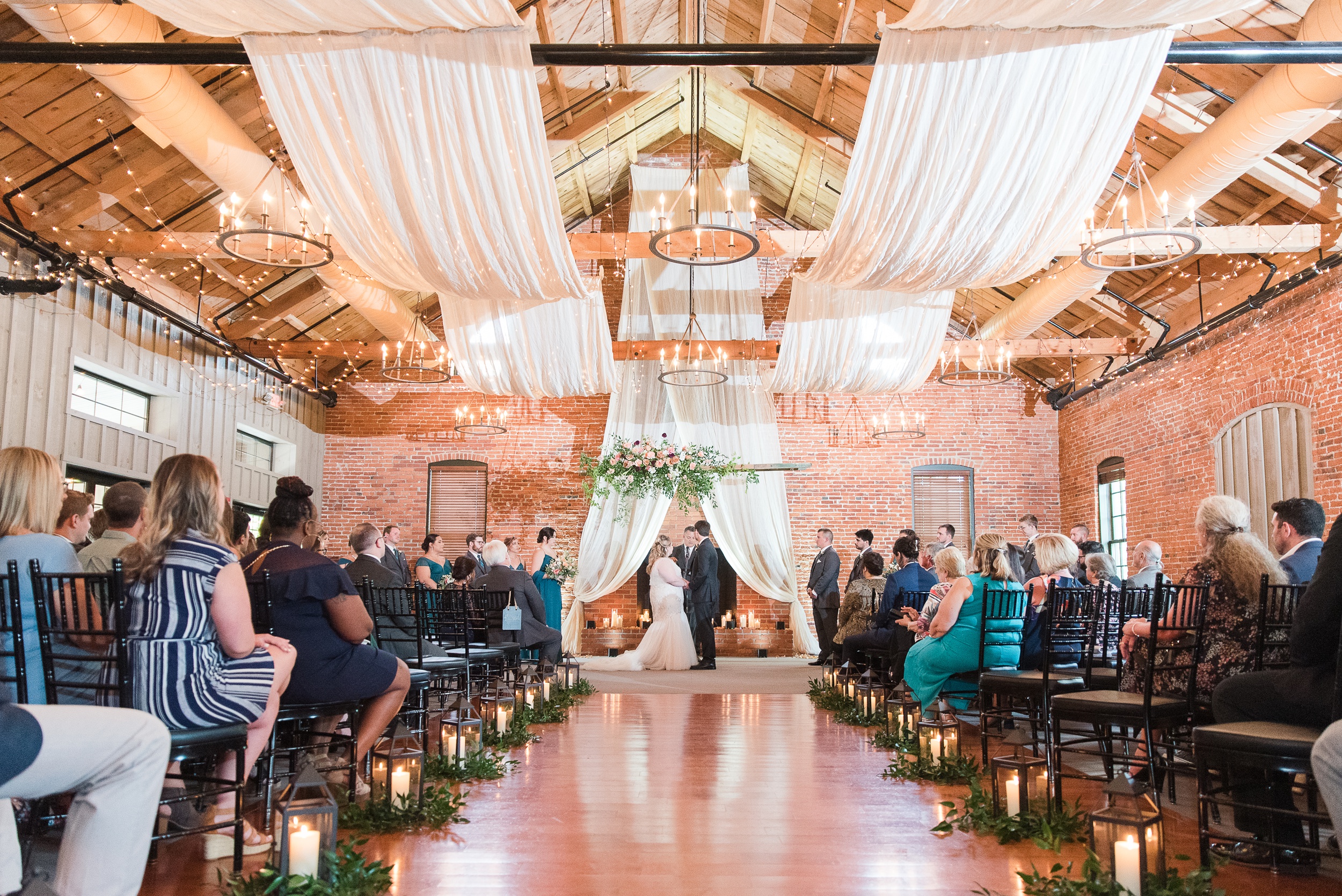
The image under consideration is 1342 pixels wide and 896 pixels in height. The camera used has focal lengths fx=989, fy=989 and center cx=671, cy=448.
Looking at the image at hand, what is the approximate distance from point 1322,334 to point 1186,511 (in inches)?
102

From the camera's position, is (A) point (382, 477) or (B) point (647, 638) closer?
(B) point (647, 638)

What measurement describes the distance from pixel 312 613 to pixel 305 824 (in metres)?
1.28

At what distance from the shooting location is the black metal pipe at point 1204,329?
720 centimetres

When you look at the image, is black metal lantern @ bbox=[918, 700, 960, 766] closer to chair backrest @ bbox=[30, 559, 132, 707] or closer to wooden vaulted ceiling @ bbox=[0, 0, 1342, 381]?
chair backrest @ bbox=[30, 559, 132, 707]

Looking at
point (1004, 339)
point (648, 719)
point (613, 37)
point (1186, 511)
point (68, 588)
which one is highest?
point (613, 37)

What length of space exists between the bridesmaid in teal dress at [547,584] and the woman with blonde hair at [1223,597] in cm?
627

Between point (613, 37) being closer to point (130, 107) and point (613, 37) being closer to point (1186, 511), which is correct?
point (130, 107)

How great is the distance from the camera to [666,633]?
10.6 m

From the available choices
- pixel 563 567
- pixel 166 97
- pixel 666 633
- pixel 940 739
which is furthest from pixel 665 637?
pixel 166 97

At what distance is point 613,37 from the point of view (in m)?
9.90

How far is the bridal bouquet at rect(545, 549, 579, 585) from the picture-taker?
12.0 m

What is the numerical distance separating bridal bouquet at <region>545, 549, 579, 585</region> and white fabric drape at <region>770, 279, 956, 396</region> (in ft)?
15.3

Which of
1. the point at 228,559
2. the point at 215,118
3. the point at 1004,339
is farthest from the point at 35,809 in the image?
the point at 1004,339

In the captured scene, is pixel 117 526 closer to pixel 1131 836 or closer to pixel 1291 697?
pixel 1131 836
